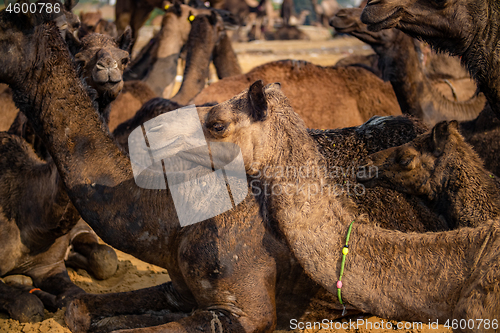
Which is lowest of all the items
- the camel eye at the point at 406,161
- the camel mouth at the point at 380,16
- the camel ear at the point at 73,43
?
the camel eye at the point at 406,161

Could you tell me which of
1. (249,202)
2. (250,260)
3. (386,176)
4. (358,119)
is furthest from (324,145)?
(358,119)

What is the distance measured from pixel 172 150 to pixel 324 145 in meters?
1.16

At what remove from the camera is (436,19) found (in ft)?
11.0

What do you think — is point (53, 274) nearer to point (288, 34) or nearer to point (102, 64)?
point (102, 64)

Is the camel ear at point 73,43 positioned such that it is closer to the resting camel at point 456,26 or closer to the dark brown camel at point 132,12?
the resting camel at point 456,26

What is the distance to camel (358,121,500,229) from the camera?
10.9ft

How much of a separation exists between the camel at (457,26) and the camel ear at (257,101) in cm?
128

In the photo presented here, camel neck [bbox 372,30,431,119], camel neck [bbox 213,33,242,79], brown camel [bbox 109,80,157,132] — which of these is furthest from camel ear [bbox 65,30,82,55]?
camel neck [bbox 213,33,242,79]

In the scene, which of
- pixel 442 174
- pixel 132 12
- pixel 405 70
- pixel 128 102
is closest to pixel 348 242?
pixel 442 174

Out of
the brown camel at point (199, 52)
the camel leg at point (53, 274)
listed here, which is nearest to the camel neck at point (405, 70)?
the brown camel at point (199, 52)

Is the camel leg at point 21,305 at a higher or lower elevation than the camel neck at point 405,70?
lower

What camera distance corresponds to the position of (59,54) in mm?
3178

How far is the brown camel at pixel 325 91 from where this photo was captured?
566 centimetres

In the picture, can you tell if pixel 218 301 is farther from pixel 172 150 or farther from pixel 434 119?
pixel 434 119
